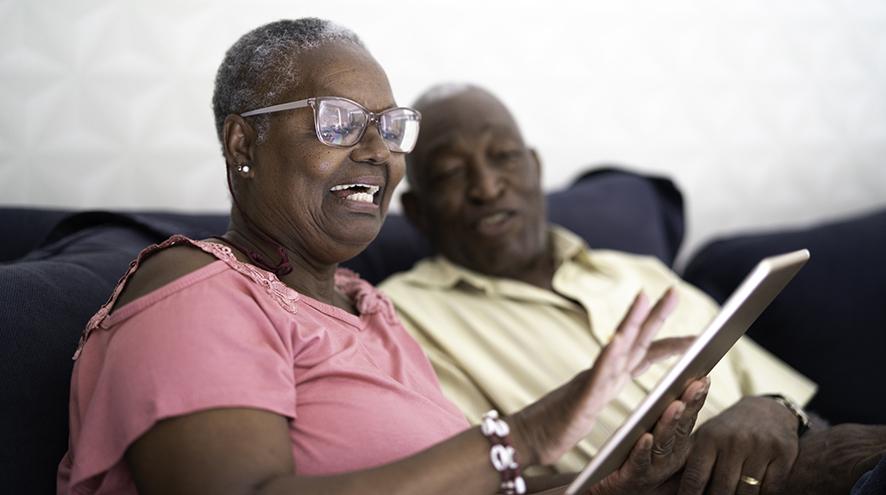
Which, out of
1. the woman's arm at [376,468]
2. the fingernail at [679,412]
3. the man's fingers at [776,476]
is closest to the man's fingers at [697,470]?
the man's fingers at [776,476]

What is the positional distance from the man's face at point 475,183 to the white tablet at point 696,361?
3.07ft

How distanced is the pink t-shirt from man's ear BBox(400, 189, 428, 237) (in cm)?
84

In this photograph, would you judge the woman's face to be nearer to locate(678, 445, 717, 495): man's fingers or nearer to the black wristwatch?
locate(678, 445, 717, 495): man's fingers

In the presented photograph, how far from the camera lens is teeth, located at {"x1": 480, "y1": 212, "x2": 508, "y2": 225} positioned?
2139 mm

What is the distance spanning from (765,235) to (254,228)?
5.62ft

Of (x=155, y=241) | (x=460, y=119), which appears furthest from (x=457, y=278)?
(x=155, y=241)

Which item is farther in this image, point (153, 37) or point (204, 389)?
point (153, 37)

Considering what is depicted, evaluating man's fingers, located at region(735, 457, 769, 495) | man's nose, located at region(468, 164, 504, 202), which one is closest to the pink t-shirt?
man's fingers, located at region(735, 457, 769, 495)

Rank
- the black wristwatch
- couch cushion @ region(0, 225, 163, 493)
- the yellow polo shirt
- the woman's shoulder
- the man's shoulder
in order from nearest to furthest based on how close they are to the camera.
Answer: the woman's shoulder → couch cushion @ region(0, 225, 163, 493) → the black wristwatch → the yellow polo shirt → the man's shoulder

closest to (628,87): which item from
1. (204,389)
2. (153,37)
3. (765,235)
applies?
(765,235)

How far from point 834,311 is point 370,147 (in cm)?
151

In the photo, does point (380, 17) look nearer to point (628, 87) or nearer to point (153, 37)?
point (153, 37)

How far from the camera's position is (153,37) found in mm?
2244

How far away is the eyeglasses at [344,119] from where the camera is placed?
52.9 inches
